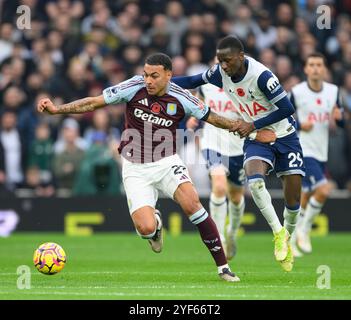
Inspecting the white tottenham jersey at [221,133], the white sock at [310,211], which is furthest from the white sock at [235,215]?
the white sock at [310,211]

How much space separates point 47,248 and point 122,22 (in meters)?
11.4

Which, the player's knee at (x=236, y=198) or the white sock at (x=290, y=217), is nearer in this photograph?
the white sock at (x=290, y=217)

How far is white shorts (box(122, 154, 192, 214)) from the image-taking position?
444 inches

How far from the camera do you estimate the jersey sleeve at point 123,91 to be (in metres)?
11.0

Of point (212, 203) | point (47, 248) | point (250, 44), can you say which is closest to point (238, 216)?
point (212, 203)

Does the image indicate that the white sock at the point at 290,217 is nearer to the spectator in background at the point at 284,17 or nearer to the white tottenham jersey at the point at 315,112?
the white tottenham jersey at the point at 315,112

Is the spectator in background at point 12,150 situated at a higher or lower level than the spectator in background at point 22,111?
lower

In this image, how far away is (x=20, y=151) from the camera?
19.6 m

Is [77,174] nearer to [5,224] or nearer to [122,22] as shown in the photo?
[5,224]

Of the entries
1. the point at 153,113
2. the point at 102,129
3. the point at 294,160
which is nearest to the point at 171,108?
the point at 153,113

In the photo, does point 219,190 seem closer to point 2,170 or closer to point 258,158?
point 258,158

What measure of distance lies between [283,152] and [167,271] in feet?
6.67

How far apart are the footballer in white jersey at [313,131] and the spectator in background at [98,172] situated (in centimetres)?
463

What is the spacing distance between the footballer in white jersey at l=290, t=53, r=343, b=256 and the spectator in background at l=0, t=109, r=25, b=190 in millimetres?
6022
